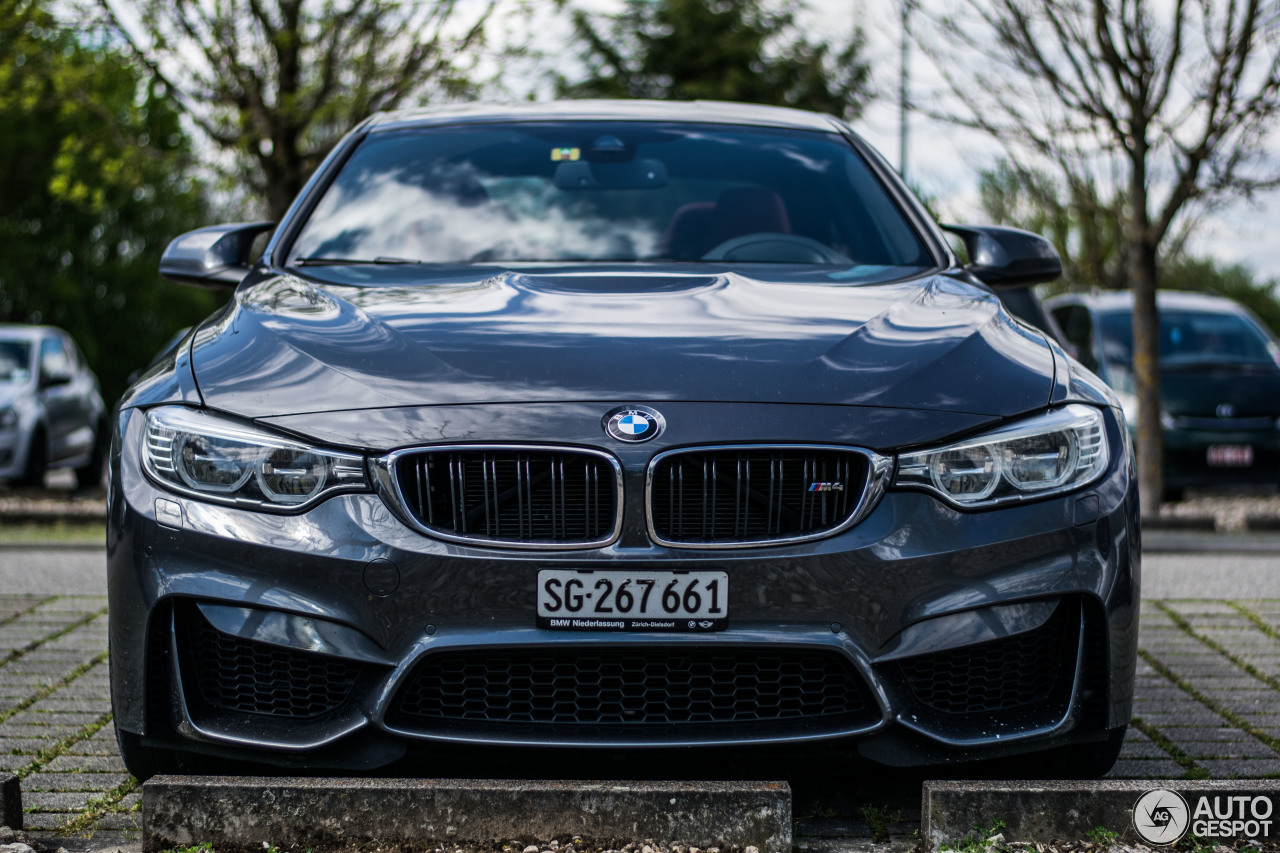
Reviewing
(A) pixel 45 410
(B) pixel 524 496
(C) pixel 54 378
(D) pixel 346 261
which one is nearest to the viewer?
(B) pixel 524 496

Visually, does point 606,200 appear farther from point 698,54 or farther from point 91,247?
point 698,54

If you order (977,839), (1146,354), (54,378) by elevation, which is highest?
(977,839)

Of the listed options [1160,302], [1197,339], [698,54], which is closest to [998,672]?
[1197,339]

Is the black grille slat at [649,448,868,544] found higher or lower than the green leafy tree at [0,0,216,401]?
higher

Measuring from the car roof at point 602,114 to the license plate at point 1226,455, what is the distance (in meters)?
8.80

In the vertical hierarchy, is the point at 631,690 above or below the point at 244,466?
below

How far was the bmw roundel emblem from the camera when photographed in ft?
8.54

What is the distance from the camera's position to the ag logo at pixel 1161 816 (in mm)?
2510

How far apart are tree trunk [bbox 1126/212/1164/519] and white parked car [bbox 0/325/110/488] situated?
976 cm

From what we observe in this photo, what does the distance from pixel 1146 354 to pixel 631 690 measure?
9324 millimetres

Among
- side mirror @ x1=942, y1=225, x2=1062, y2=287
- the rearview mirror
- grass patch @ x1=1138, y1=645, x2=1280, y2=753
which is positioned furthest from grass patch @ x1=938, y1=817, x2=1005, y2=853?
the rearview mirror

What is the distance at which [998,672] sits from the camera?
2.71 meters

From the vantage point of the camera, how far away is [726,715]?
8.74ft

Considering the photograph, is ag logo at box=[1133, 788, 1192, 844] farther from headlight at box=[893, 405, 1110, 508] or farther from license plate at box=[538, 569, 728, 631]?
license plate at box=[538, 569, 728, 631]
